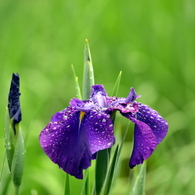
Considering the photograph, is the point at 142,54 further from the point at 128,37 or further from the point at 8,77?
the point at 8,77

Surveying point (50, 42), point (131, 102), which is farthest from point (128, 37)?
point (131, 102)

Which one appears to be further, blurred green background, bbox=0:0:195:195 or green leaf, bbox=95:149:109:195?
blurred green background, bbox=0:0:195:195

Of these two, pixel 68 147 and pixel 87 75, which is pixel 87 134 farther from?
pixel 87 75

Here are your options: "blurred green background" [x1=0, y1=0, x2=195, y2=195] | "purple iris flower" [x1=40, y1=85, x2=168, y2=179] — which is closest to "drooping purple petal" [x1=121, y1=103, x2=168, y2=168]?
"purple iris flower" [x1=40, y1=85, x2=168, y2=179]

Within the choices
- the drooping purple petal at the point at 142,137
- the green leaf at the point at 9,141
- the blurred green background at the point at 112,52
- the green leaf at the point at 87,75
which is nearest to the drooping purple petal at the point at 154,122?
the drooping purple petal at the point at 142,137

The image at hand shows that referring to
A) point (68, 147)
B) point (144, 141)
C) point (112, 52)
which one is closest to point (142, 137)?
point (144, 141)

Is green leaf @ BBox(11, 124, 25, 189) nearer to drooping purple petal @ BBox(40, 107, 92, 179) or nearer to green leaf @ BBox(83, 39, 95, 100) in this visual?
drooping purple petal @ BBox(40, 107, 92, 179)
